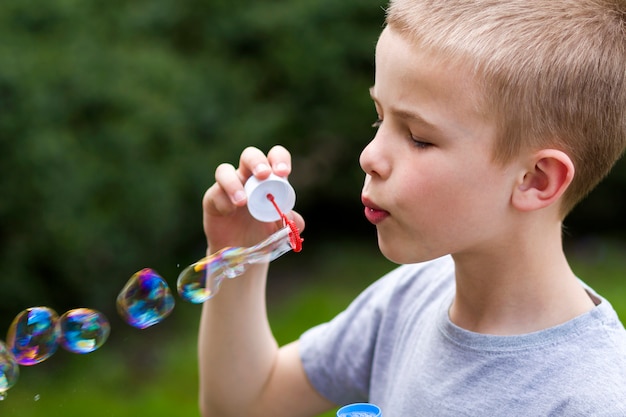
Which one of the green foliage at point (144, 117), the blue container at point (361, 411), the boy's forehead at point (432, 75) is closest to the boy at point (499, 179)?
the boy's forehead at point (432, 75)

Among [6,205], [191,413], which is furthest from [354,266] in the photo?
[6,205]

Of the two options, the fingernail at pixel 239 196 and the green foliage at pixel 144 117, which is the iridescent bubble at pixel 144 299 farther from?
the green foliage at pixel 144 117

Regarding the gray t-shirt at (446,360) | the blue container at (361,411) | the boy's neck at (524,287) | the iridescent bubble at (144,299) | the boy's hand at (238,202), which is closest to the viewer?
the blue container at (361,411)

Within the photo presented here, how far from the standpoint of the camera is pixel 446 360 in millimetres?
1790

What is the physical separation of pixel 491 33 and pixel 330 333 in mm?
838

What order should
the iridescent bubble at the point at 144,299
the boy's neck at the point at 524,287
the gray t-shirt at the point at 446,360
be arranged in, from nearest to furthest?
the gray t-shirt at the point at 446,360 < the boy's neck at the point at 524,287 < the iridescent bubble at the point at 144,299

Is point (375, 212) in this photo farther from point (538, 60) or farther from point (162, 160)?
point (162, 160)

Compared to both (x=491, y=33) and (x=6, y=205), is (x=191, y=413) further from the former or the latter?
(x=491, y=33)

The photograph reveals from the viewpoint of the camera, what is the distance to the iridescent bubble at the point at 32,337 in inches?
80.7

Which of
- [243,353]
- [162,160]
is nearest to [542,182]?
[243,353]

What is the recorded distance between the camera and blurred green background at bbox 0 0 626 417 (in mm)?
4191

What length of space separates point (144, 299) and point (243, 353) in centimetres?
26

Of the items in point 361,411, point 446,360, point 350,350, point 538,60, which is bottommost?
point 350,350

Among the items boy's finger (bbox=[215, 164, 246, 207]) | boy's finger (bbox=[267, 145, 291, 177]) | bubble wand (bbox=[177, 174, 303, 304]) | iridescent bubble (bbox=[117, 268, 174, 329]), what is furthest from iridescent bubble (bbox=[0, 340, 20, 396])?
boy's finger (bbox=[267, 145, 291, 177])
